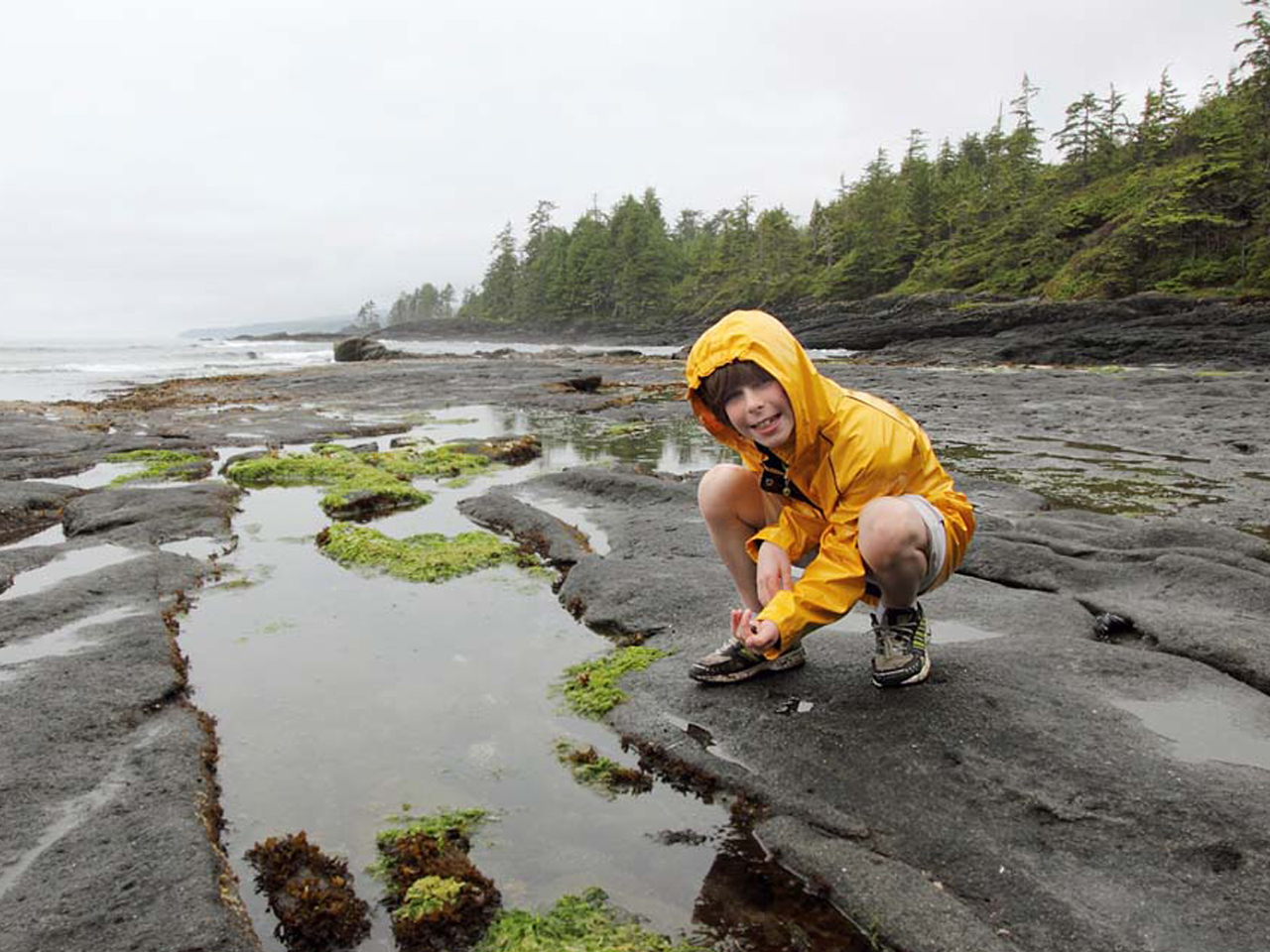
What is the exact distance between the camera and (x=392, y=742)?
3.38 metres

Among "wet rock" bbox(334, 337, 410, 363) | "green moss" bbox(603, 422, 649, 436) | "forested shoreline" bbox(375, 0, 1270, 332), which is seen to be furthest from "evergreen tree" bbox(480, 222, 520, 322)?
"green moss" bbox(603, 422, 649, 436)

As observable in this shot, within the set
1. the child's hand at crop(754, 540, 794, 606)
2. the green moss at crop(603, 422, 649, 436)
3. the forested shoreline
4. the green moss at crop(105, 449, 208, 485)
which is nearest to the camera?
the child's hand at crop(754, 540, 794, 606)

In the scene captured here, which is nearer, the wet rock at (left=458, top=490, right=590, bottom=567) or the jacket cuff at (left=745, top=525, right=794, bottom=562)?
the jacket cuff at (left=745, top=525, right=794, bottom=562)

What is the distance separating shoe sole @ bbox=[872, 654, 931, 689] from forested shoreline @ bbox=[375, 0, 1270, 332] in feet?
111

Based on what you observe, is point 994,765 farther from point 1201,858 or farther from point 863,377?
point 863,377

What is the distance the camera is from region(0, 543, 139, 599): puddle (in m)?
5.42

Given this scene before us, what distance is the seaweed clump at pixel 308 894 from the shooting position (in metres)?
2.28

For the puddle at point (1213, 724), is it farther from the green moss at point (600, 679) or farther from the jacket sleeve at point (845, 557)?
the green moss at point (600, 679)

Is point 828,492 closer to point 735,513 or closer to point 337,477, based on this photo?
point 735,513

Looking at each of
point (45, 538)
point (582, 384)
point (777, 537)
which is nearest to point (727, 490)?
point (777, 537)

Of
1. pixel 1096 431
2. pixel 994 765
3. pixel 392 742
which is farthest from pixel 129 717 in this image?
pixel 1096 431

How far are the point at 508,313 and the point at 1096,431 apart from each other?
338ft

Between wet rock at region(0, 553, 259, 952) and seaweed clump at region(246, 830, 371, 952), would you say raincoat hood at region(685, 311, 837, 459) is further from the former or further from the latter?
wet rock at region(0, 553, 259, 952)

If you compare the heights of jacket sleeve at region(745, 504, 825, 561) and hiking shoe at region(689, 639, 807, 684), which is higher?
jacket sleeve at region(745, 504, 825, 561)
